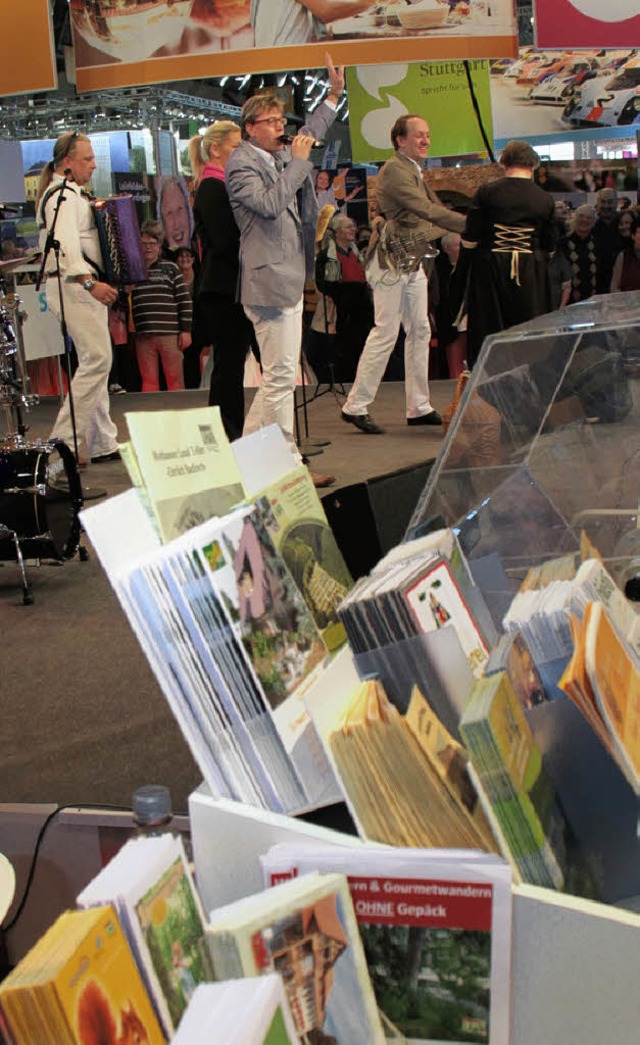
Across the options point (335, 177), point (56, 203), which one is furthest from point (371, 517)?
point (335, 177)

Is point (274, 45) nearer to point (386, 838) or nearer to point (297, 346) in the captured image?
point (297, 346)

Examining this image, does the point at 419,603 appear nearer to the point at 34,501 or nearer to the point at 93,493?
the point at 34,501

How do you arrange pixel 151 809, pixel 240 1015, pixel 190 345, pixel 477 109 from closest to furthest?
pixel 240 1015
pixel 151 809
pixel 477 109
pixel 190 345

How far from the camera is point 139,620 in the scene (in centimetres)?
130

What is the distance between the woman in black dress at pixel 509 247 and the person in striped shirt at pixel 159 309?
328cm

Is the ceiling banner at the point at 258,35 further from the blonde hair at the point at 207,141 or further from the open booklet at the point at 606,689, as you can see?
the open booklet at the point at 606,689

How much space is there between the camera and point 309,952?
1.13 metres

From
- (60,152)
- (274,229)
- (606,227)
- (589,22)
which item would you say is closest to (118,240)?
(60,152)

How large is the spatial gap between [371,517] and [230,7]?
5.02 metres

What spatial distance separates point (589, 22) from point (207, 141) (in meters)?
2.59

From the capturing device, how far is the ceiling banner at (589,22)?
6.65 metres

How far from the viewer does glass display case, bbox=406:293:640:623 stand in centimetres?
197

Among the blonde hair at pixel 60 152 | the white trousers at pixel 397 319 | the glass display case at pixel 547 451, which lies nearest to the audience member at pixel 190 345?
the white trousers at pixel 397 319

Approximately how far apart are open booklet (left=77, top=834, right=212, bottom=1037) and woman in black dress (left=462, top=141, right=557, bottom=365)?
467 cm
